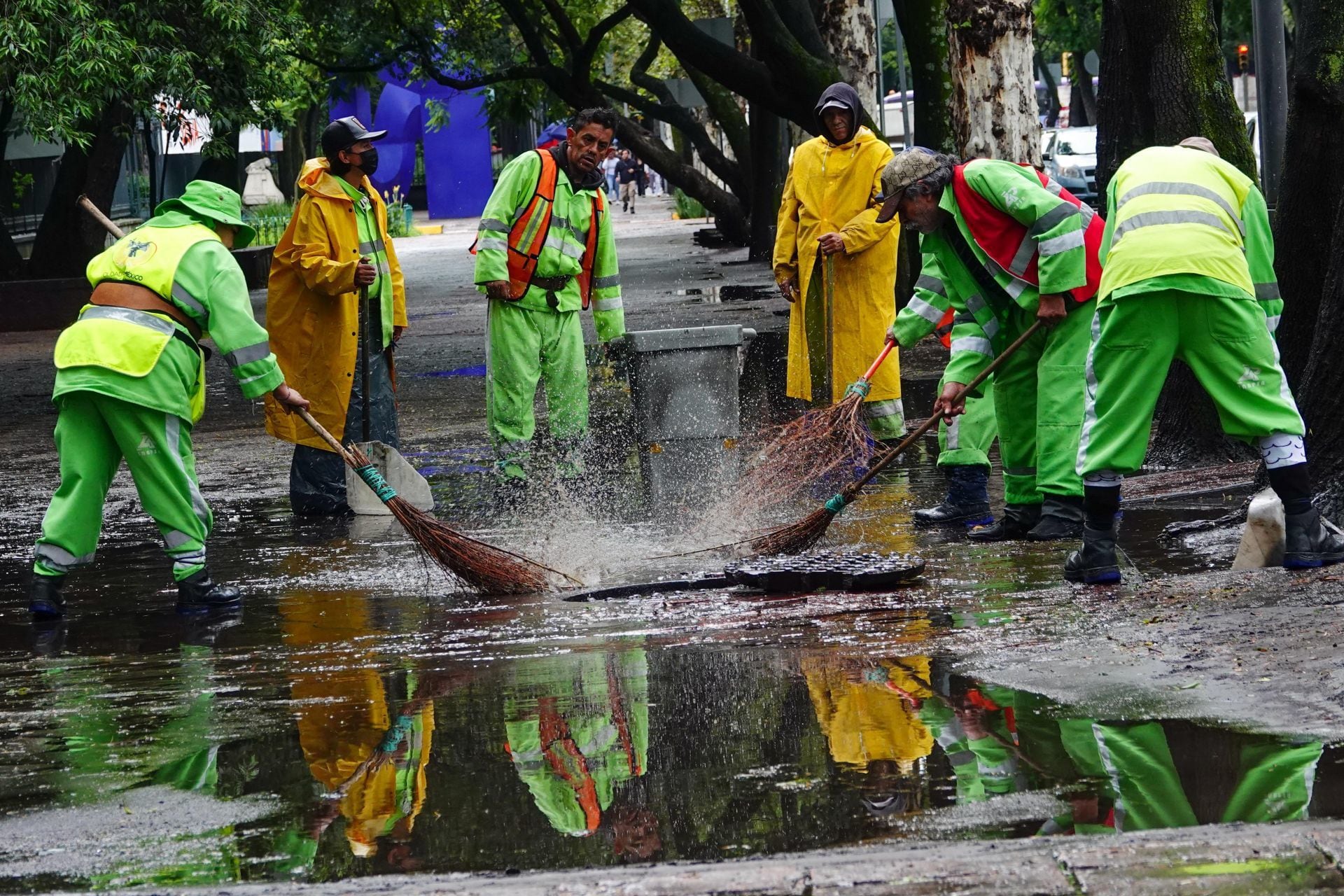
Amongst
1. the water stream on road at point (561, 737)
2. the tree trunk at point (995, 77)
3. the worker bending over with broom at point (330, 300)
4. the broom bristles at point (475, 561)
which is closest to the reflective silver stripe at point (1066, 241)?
the water stream on road at point (561, 737)

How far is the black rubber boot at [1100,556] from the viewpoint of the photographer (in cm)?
571

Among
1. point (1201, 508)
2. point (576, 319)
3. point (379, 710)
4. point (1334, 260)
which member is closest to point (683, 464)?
point (576, 319)

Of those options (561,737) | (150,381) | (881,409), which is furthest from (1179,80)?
(561,737)

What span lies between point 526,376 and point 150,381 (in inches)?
100

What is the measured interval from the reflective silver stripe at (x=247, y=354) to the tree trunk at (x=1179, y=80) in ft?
14.3

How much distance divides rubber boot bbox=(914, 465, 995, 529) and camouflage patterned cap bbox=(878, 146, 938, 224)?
126cm

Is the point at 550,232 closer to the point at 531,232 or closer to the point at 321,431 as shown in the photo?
the point at 531,232

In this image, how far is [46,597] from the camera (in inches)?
245

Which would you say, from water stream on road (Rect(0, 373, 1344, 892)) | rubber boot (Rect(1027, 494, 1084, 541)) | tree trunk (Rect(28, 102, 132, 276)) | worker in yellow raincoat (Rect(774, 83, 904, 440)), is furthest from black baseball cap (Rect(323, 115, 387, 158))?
tree trunk (Rect(28, 102, 132, 276))

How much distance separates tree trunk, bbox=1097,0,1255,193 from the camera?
834 cm

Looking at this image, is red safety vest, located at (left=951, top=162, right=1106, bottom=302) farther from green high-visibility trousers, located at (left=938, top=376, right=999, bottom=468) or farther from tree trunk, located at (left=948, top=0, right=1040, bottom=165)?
tree trunk, located at (left=948, top=0, right=1040, bottom=165)

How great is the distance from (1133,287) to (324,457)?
4227mm

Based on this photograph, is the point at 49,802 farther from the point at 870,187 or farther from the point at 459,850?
the point at 870,187

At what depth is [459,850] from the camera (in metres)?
3.62
